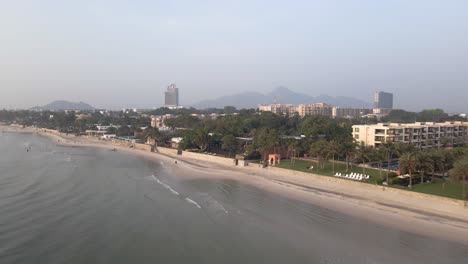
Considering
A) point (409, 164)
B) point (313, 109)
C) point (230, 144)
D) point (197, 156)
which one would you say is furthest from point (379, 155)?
point (313, 109)

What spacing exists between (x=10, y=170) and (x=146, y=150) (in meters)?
27.8

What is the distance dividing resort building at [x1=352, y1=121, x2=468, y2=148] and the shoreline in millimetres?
17953

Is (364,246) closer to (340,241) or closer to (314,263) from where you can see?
(340,241)

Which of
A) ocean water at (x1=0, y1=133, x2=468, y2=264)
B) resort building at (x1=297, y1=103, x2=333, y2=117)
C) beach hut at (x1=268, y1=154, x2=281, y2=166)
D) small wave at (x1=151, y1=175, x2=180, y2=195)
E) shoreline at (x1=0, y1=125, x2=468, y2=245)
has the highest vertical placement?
resort building at (x1=297, y1=103, x2=333, y2=117)

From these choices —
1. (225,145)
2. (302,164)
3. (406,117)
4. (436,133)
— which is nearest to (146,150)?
(225,145)

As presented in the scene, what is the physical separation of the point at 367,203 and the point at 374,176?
6.71 meters

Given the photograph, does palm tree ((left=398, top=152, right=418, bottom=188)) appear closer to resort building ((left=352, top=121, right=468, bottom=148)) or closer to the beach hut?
the beach hut

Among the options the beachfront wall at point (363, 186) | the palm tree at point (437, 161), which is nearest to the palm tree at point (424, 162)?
the palm tree at point (437, 161)

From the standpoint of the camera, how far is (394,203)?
30.2m

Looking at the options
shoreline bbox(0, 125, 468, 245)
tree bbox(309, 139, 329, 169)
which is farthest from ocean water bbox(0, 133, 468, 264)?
tree bbox(309, 139, 329, 169)

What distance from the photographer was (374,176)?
36.9 metres

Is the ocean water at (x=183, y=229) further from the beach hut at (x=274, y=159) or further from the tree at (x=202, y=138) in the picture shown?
the tree at (x=202, y=138)

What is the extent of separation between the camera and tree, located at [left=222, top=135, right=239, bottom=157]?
56625 millimetres

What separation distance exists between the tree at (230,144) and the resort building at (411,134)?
53.6 feet
